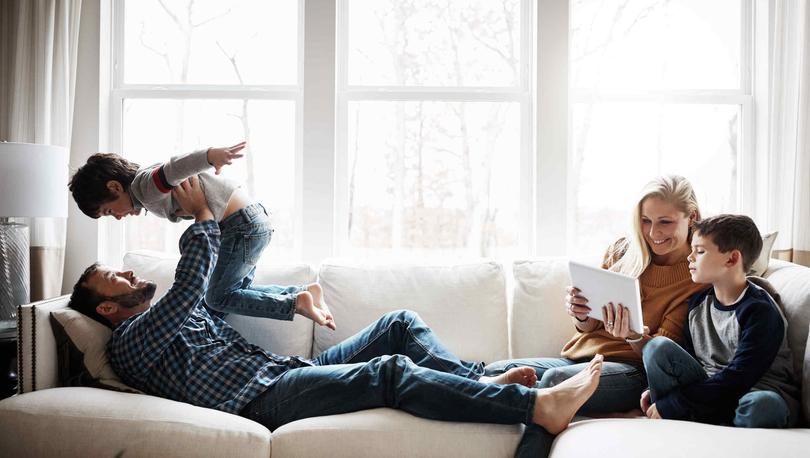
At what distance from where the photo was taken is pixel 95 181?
211 centimetres

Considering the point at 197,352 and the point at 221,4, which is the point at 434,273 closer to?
the point at 197,352

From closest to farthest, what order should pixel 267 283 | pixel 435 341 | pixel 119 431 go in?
pixel 119 431, pixel 435 341, pixel 267 283

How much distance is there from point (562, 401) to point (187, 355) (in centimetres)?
117

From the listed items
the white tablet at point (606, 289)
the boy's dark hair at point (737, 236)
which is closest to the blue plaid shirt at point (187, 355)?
the white tablet at point (606, 289)

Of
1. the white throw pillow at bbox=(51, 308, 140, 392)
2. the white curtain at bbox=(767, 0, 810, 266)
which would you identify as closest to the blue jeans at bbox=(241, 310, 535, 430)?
the white throw pillow at bbox=(51, 308, 140, 392)

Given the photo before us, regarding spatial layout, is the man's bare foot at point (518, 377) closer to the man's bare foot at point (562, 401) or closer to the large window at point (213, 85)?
the man's bare foot at point (562, 401)

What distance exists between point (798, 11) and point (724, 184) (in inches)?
33.4

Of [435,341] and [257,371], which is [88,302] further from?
[435,341]

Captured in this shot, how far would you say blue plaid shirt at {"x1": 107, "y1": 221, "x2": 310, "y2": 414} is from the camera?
1.98 meters

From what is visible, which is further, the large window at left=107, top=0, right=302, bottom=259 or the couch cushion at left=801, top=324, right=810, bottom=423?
the large window at left=107, top=0, right=302, bottom=259

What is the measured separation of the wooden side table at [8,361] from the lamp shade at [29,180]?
0.46 metres

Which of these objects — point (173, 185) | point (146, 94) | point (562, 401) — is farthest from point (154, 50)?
point (562, 401)

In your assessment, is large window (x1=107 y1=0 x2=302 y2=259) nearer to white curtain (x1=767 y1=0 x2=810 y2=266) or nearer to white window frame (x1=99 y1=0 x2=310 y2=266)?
white window frame (x1=99 y1=0 x2=310 y2=266)

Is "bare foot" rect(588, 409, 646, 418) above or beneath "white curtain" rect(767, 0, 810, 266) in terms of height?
beneath
